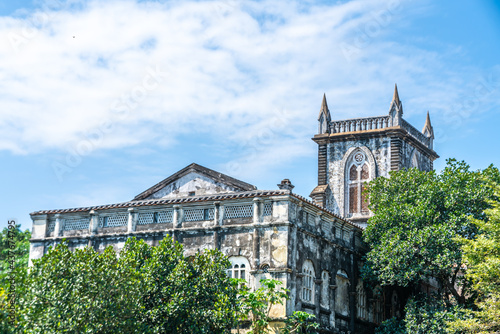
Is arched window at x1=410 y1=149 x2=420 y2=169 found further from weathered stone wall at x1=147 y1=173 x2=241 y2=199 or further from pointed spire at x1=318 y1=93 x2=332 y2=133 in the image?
weathered stone wall at x1=147 y1=173 x2=241 y2=199

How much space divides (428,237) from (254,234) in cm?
744

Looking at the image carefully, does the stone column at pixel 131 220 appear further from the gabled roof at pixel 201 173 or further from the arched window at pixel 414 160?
the arched window at pixel 414 160

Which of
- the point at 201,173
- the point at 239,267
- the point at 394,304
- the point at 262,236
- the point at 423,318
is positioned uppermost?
the point at 201,173

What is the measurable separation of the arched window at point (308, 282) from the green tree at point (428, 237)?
356cm

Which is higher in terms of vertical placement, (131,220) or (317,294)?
(131,220)

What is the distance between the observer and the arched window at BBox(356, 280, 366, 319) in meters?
34.9

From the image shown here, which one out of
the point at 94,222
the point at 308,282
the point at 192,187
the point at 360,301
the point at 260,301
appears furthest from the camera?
the point at 192,187

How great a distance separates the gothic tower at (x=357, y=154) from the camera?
1825 inches

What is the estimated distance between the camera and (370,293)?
119ft

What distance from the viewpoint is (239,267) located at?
30.4m

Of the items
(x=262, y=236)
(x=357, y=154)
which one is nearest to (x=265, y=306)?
(x=262, y=236)

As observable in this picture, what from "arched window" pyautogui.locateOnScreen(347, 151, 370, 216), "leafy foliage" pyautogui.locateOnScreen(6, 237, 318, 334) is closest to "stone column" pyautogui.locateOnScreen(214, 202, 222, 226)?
"leafy foliage" pyautogui.locateOnScreen(6, 237, 318, 334)

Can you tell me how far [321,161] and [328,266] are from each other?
16385 millimetres

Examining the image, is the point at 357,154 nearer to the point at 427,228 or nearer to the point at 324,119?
the point at 324,119
